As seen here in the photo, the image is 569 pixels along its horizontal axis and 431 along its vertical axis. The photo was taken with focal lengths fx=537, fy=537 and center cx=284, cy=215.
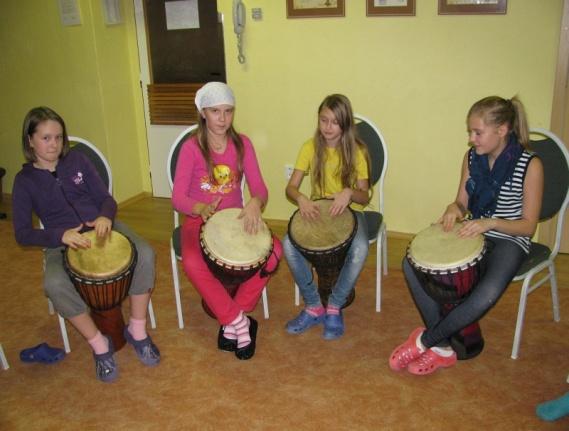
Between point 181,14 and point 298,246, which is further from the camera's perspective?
point 181,14

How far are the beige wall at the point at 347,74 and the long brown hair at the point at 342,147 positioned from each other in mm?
983

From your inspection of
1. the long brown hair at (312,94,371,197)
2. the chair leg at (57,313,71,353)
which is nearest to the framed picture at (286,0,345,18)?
the long brown hair at (312,94,371,197)

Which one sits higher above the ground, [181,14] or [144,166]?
[181,14]

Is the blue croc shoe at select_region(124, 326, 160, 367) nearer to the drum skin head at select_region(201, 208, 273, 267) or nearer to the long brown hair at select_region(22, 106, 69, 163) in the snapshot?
the drum skin head at select_region(201, 208, 273, 267)

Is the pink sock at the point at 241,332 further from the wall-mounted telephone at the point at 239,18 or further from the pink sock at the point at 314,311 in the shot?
the wall-mounted telephone at the point at 239,18

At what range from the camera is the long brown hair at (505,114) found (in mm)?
2135

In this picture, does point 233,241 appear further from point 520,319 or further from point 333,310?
point 520,319

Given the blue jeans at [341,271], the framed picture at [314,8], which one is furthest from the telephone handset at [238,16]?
the blue jeans at [341,271]

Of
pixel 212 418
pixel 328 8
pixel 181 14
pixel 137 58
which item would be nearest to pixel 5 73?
pixel 137 58

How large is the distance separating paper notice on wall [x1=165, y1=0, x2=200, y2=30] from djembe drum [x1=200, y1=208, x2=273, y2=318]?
240 cm

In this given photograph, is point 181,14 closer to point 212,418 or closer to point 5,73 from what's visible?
point 5,73

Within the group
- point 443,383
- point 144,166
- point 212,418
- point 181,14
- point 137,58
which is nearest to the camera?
point 212,418

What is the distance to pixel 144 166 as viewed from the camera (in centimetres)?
489

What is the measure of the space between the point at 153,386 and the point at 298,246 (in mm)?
848
